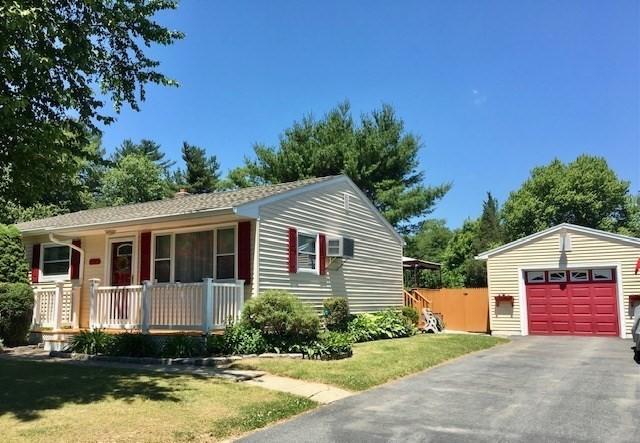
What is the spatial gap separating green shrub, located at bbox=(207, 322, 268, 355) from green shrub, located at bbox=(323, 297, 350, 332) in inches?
137

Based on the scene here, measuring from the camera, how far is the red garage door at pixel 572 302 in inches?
708

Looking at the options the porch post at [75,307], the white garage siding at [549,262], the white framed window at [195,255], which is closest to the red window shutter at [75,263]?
the porch post at [75,307]

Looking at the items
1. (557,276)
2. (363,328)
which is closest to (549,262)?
(557,276)

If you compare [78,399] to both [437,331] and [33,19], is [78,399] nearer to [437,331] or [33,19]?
[33,19]

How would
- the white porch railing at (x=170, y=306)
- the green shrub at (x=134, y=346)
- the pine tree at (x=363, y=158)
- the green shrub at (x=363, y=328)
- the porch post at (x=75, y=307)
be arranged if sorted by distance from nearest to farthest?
the green shrub at (x=134, y=346)
the white porch railing at (x=170, y=306)
the porch post at (x=75, y=307)
the green shrub at (x=363, y=328)
the pine tree at (x=363, y=158)

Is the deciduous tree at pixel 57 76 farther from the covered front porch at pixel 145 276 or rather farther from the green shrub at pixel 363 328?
the green shrub at pixel 363 328

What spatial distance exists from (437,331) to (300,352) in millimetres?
9181

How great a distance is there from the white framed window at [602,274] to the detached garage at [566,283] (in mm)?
29

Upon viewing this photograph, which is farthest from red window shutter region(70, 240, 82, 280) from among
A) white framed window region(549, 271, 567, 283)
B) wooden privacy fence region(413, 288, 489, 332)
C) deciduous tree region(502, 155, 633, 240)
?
deciduous tree region(502, 155, 633, 240)

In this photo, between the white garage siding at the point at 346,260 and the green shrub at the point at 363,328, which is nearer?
the white garage siding at the point at 346,260

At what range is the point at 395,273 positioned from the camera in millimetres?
19875

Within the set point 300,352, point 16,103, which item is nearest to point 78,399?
point 16,103

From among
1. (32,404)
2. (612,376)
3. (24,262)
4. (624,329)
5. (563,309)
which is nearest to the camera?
(32,404)

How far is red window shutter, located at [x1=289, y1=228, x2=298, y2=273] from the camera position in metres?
13.9
